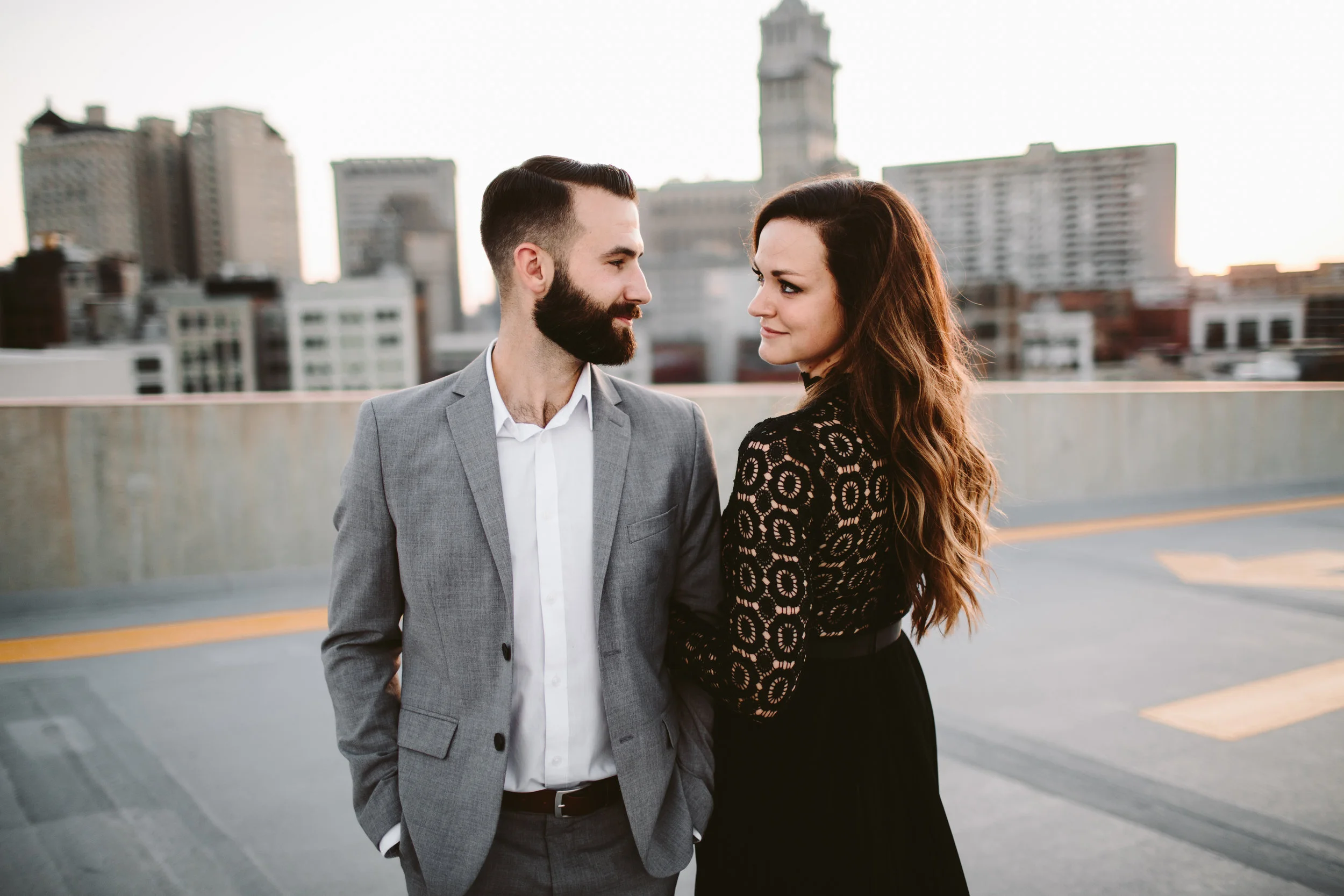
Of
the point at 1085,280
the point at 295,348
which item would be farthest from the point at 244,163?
the point at 1085,280

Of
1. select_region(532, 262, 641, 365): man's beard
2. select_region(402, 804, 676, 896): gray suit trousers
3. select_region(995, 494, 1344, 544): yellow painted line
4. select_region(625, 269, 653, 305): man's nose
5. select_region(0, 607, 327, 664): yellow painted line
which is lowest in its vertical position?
select_region(995, 494, 1344, 544): yellow painted line

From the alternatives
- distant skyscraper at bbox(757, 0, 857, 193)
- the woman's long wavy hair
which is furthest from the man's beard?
distant skyscraper at bbox(757, 0, 857, 193)

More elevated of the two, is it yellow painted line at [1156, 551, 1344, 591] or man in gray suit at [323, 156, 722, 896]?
man in gray suit at [323, 156, 722, 896]

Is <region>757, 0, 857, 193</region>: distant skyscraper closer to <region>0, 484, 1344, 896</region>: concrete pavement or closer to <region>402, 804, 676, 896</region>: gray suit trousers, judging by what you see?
<region>0, 484, 1344, 896</region>: concrete pavement

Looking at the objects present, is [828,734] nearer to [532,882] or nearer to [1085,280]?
[532,882]

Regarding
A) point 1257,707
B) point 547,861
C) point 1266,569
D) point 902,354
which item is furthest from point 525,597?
point 1266,569

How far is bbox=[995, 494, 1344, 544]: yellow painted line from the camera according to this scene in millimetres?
8117

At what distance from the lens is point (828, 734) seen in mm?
1988

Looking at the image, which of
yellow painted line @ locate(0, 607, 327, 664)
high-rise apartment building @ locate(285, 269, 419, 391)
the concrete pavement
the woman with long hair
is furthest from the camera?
high-rise apartment building @ locate(285, 269, 419, 391)

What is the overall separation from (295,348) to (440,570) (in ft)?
459

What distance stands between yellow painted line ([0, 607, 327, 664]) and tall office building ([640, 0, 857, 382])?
479ft

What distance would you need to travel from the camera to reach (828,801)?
78.1 inches

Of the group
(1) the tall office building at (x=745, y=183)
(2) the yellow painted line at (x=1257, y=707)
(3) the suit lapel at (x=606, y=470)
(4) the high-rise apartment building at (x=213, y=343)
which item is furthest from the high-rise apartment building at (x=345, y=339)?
(3) the suit lapel at (x=606, y=470)

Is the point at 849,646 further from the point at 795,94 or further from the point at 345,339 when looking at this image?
the point at 795,94
